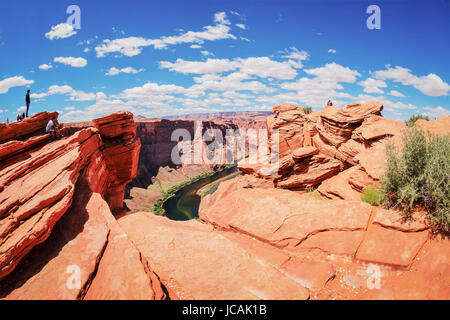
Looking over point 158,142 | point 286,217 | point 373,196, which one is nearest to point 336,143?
point 373,196

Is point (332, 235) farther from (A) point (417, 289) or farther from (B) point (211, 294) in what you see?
(B) point (211, 294)

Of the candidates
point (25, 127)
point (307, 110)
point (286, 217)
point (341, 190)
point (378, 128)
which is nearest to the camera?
point (286, 217)

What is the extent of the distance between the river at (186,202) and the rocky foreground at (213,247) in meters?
52.5

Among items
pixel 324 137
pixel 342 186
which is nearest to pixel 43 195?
pixel 342 186

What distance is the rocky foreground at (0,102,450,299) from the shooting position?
5520mm

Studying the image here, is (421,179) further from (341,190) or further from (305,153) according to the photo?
(305,153)

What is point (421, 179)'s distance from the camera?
24.3 ft

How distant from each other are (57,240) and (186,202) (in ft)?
224

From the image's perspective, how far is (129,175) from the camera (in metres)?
21.9

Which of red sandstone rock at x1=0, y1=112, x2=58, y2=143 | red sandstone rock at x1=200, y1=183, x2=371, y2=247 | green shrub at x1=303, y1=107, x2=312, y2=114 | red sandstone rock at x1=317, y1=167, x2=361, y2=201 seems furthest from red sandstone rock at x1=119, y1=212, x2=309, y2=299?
green shrub at x1=303, y1=107, x2=312, y2=114

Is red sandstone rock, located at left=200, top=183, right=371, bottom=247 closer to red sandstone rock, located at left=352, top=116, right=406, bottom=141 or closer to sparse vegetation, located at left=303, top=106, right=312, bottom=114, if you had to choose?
red sandstone rock, located at left=352, top=116, right=406, bottom=141

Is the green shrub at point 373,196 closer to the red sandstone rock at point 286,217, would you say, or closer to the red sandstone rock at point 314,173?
the red sandstone rock at point 286,217

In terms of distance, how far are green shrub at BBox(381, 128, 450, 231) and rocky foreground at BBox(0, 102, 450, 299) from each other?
22.8 inches

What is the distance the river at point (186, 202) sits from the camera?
6345 centimetres
